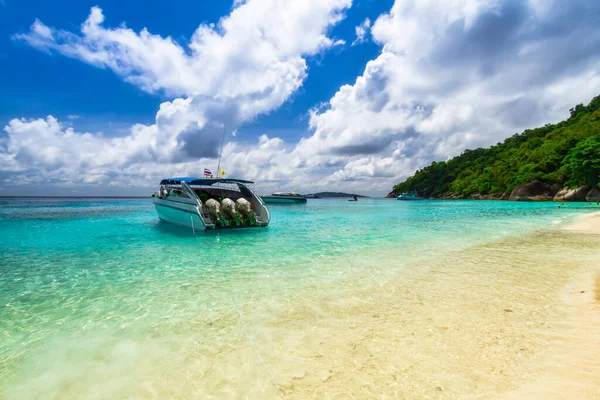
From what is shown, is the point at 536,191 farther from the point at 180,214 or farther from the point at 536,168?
the point at 180,214

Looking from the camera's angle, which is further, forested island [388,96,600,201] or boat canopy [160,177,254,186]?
forested island [388,96,600,201]

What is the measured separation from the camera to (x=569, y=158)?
60.4 m

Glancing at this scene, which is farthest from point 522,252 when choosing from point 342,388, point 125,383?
point 125,383

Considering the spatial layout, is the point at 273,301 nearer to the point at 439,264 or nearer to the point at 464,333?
the point at 464,333

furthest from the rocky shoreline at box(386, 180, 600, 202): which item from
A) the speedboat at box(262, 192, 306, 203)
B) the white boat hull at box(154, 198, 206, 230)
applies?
the white boat hull at box(154, 198, 206, 230)

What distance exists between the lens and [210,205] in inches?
659

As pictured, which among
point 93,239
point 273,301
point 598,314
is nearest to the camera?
point 598,314

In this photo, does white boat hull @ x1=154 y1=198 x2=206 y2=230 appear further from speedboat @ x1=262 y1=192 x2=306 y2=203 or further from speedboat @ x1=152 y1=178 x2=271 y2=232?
speedboat @ x1=262 y1=192 x2=306 y2=203

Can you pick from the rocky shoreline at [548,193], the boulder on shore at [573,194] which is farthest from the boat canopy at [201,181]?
the boulder on shore at [573,194]

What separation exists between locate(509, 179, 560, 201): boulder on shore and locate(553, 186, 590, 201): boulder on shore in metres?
→ 5.49

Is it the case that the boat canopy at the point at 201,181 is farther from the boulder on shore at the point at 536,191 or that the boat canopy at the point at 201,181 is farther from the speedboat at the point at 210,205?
the boulder on shore at the point at 536,191

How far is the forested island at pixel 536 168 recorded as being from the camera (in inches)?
2160

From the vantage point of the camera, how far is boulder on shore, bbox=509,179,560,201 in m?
68.1

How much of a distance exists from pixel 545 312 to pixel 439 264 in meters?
3.87
